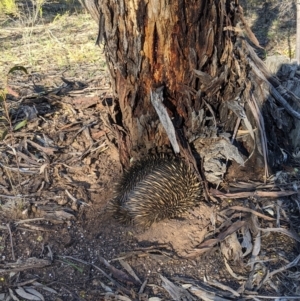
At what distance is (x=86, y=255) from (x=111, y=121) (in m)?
1.06

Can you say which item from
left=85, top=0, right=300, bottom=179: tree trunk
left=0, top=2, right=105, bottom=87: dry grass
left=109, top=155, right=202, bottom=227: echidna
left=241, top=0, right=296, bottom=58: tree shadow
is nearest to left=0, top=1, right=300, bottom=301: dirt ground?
→ left=109, top=155, right=202, bottom=227: echidna

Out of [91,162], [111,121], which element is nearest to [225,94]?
[111,121]

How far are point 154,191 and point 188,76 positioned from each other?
2.80 ft

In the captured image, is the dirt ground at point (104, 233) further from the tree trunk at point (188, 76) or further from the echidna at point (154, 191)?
the tree trunk at point (188, 76)

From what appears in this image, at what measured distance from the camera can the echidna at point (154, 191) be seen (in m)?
3.30

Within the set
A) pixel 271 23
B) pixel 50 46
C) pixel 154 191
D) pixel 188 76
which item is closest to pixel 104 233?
pixel 154 191

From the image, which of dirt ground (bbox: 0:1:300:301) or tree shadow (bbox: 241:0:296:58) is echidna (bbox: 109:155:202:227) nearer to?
dirt ground (bbox: 0:1:300:301)

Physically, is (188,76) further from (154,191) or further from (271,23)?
(271,23)

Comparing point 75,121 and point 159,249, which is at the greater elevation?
point 75,121

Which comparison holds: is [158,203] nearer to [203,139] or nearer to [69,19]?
[203,139]

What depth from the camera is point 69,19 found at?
7957mm

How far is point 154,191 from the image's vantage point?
11.0 ft

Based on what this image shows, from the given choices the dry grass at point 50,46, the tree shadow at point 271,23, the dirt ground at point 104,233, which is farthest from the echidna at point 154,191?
the tree shadow at point 271,23

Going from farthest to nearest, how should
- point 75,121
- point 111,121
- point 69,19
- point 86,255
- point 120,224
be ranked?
point 69,19
point 75,121
point 111,121
point 120,224
point 86,255
